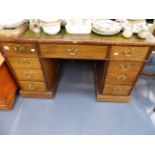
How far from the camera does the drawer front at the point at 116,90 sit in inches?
55.1

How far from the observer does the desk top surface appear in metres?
1.02

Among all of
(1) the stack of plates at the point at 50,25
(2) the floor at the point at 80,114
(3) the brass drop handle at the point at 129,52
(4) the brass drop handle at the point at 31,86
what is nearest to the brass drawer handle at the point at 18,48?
(1) the stack of plates at the point at 50,25

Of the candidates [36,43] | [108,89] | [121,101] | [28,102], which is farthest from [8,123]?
[121,101]

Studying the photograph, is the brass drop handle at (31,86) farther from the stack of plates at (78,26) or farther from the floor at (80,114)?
the stack of plates at (78,26)

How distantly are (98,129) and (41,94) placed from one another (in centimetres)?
69

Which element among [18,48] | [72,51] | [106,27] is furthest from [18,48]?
[106,27]

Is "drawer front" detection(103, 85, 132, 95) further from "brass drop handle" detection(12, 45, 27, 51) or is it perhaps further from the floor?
"brass drop handle" detection(12, 45, 27, 51)

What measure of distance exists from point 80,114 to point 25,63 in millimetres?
725

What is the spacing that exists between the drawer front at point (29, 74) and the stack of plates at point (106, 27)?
62 centimetres

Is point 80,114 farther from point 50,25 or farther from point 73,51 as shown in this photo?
point 50,25

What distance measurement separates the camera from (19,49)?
112 cm

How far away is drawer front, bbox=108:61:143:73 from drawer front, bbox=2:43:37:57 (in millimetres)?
632

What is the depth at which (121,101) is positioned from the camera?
1538mm

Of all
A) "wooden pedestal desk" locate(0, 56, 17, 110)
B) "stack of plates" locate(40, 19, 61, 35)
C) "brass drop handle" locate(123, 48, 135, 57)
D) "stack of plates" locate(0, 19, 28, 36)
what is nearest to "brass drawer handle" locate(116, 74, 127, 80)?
"brass drop handle" locate(123, 48, 135, 57)
